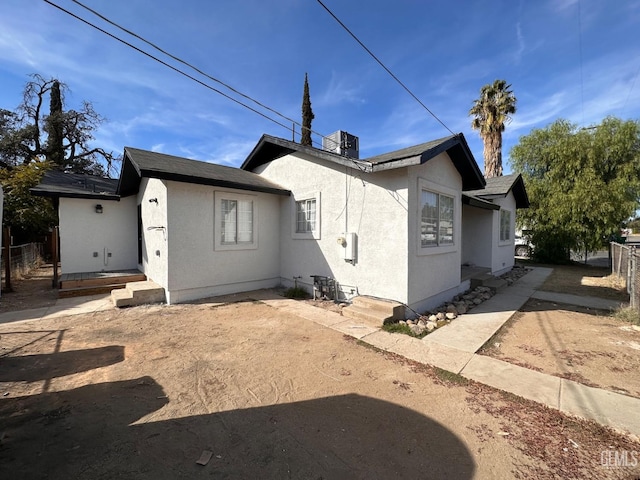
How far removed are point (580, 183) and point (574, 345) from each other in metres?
15.0

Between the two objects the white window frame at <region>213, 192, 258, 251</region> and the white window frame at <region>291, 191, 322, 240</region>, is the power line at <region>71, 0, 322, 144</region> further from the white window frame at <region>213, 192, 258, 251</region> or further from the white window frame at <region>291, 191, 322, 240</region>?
the white window frame at <region>213, 192, 258, 251</region>

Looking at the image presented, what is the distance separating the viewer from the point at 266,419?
282 centimetres

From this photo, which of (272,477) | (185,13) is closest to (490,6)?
(185,13)

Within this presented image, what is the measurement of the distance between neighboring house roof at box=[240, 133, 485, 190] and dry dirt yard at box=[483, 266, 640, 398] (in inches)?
151

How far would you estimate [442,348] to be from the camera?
15.3 feet

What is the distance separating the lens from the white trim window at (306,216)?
837 centimetres

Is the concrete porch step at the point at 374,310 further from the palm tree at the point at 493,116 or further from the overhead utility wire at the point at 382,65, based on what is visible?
the palm tree at the point at 493,116

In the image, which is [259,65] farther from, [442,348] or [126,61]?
[442,348]

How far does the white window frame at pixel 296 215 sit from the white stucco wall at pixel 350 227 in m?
0.04

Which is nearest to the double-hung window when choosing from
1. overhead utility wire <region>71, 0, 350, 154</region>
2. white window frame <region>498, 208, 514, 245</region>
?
overhead utility wire <region>71, 0, 350, 154</region>

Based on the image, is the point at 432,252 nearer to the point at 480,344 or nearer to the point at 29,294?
the point at 480,344

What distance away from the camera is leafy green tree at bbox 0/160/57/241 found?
1313cm

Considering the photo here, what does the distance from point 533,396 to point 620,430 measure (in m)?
0.71

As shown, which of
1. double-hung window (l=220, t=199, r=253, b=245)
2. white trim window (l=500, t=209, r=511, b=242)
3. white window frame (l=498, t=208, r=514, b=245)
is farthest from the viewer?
white trim window (l=500, t=209, r=511, b=242)
